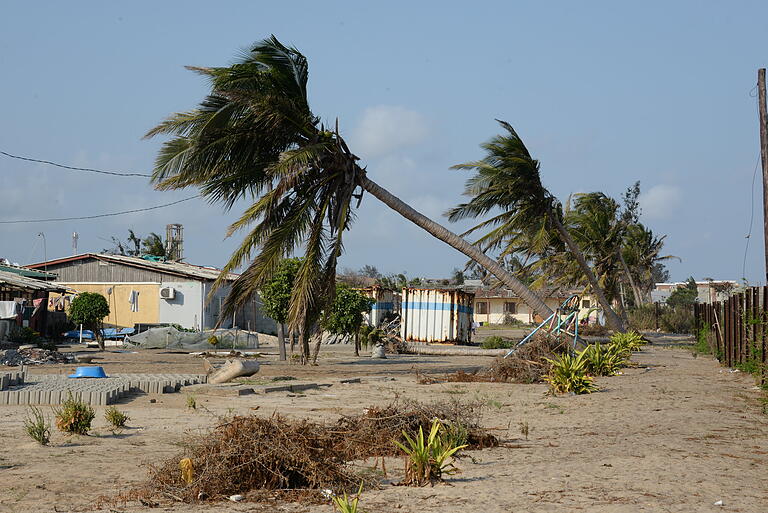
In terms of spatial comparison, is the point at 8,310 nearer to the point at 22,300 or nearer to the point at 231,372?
the point at 22,300

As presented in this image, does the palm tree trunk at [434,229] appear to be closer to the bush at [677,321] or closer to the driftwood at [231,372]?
the driftwood at [231,372]

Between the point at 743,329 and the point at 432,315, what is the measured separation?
21.0 meters

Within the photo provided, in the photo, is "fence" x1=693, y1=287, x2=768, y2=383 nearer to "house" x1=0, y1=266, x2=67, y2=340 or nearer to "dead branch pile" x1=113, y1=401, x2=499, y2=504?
"dead branch pile" x1=113, y1=401, x2=499, y2=504

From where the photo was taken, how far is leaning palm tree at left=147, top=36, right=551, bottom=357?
56.0ft

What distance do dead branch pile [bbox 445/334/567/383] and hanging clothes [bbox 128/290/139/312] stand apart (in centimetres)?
2855

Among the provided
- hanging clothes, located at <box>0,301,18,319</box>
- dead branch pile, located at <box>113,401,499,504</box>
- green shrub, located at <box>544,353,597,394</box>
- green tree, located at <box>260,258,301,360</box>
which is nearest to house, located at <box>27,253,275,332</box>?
hanging clothes, located at <box>0,301,18,319</box>

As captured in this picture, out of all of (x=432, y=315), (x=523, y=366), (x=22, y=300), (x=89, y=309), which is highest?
(x=22, y=300)

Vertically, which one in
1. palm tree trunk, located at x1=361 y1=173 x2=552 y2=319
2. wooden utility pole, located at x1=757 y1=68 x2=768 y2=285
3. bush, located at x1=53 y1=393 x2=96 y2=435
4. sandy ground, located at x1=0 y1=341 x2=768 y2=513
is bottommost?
sandy ground, located at x1=0 y1=341 x2=768 y2=513

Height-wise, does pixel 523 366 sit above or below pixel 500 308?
below

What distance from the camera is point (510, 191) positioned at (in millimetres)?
26203

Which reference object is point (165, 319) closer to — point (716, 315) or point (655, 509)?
point (716, 315)

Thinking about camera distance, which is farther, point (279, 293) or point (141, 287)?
point (141, 287)

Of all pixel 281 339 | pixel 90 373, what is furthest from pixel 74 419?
pixel 281 339

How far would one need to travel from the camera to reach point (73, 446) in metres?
8.32
